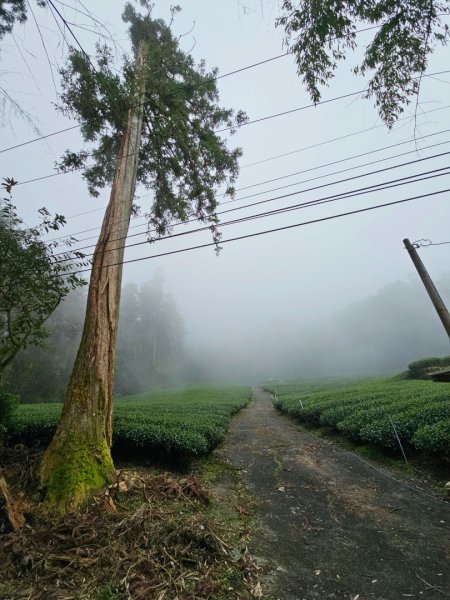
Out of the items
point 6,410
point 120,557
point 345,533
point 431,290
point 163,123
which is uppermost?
point 163,123

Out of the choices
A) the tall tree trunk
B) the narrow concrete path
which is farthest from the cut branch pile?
the narrow concrete path

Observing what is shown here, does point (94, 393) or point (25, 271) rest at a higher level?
point (25, 271)

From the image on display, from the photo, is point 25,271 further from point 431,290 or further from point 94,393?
point 431,290

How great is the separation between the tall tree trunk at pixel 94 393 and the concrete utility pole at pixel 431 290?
8074 mm

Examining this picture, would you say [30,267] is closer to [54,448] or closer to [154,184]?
[54,448]

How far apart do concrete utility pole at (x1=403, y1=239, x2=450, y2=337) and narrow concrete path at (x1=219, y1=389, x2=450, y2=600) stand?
4391 mm

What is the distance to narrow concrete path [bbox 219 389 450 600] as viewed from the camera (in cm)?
288

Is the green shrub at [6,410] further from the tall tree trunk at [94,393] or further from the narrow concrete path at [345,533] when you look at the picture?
the narrow concrete path at [345,533]

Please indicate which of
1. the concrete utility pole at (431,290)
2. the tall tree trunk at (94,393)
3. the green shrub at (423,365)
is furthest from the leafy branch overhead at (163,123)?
Answer: the green shrub at (423,365)

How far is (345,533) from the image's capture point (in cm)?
386

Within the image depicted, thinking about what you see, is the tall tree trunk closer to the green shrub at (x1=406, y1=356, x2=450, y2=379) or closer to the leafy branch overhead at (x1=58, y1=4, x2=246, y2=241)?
the leafy branch overhead at (x1=58, y1=4, x2=246, y2=241)

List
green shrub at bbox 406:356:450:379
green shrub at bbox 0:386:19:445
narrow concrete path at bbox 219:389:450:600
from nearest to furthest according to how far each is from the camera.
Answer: narrow concrete path at bbox 219:389:450:600, green shrub at bbox 0:386:19:445, green shrub at bbox 406:356:450:379

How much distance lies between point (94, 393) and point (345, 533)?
4.15 m

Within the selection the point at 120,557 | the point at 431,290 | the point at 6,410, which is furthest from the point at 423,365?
the point at 6,410
